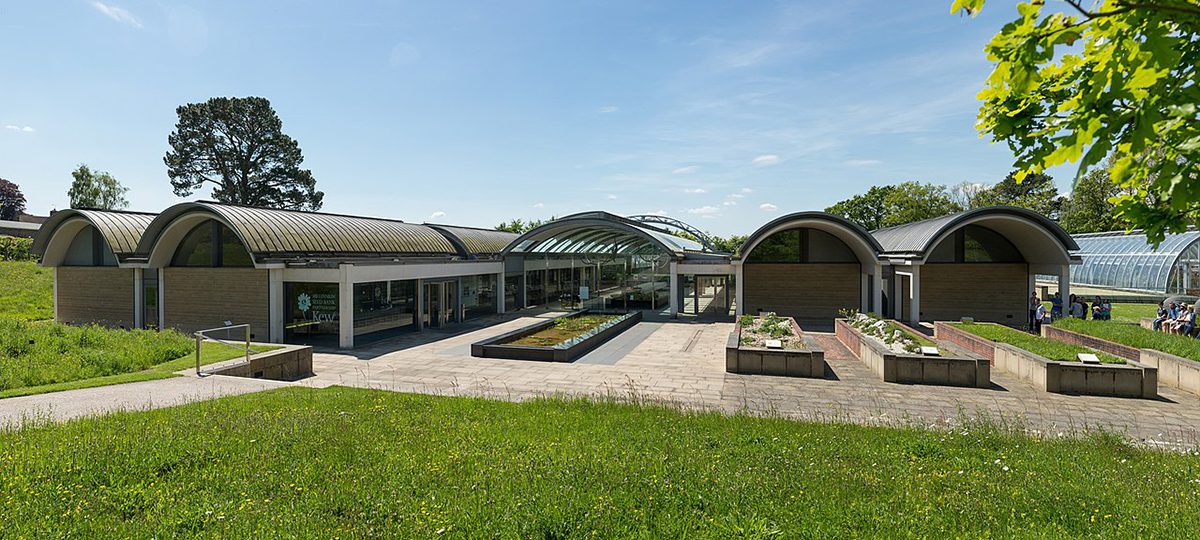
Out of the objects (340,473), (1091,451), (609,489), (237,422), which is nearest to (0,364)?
(237,422)

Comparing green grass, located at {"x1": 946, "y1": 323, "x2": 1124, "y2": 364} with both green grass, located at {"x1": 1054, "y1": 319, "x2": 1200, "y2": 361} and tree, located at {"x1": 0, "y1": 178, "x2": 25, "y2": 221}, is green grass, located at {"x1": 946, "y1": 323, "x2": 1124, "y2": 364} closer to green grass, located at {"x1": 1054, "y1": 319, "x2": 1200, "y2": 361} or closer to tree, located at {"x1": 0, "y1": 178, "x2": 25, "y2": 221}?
green grass, located at {"x1": 1054, "y1": 319, "x2": 1200, "y2": 361}

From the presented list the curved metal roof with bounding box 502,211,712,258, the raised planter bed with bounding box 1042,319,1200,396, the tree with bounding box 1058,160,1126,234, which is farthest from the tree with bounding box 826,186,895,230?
the raised planter bed with bounding box 1042,319,1200,396

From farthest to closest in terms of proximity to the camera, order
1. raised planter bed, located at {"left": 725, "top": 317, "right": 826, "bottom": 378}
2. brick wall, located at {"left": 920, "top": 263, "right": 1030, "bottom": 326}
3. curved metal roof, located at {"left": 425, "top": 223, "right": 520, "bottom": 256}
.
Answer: curved metal roof, located at {"left": 425, "top": 223, "right": 520, "bottom": 256} → brick wall, located at {"left": 920, "top": 263, "right": 1030, "bottom": 326} → raised planter bed, located at {"left": 725, "top": 317, "right": 826, "bottom": 378}

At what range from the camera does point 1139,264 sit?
38.4 metres

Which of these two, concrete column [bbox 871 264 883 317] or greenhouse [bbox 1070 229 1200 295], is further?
greenhouse [bbox 1070 229 1200 295]

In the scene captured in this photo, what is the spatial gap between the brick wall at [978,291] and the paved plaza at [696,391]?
12.1 meters

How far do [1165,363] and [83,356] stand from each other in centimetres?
2623

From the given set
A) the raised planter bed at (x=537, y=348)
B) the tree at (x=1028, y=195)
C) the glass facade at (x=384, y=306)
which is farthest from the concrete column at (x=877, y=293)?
the tree at (x=1028, y=195)

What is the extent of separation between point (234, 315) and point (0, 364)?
8.51 m

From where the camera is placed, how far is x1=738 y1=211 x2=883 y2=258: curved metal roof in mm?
25562

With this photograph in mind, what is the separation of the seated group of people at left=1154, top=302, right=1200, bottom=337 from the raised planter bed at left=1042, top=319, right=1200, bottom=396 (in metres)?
3.94

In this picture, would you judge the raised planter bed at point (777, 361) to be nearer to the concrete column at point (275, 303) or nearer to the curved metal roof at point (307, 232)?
the concrete column at point (275, 303)

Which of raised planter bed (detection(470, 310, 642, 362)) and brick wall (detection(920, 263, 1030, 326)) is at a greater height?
brick wall (detection(920, 263, 1030, 326))

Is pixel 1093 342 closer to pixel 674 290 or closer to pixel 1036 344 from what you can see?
pixel 1036 344
